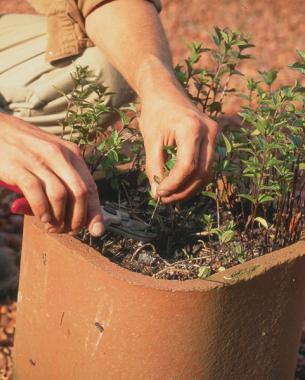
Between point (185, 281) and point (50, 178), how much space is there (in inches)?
14.8

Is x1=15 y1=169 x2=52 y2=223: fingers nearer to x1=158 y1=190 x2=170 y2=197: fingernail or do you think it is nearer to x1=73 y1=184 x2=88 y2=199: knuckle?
x1=73 y1=184 x2=88 y2=199: knuckle

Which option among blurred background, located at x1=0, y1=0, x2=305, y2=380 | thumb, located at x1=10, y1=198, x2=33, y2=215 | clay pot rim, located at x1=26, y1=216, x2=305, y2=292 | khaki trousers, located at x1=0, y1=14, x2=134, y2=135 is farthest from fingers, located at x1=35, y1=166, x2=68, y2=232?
blurred background, located at x1=0, y1=0, x2=305, y2=380

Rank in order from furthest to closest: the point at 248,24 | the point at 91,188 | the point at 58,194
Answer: the point at 248,24
the point at 91,188
the point at 58,194

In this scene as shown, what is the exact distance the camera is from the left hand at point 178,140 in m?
1.62

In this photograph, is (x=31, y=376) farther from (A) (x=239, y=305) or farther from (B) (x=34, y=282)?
(A) (x=239, y=305)

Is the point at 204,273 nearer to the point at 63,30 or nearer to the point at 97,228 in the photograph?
the point at 97,228

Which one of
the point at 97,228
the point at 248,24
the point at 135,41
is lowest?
the point at 248,24

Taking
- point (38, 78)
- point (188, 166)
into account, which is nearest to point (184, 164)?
point (188, 166)

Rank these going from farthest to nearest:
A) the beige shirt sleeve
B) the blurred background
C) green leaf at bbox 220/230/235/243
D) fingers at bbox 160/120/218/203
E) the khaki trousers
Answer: the blurred background
the khaki trousers
the beige shirt sleeve
green leaf at bbox 220/230/235/243
fingers at bbox 160/120/218/203

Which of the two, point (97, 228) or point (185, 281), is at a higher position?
point (97, 228)

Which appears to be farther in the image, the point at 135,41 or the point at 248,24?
the point at 248,24

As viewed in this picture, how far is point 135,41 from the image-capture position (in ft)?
6.82

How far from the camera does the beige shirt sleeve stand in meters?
2.45

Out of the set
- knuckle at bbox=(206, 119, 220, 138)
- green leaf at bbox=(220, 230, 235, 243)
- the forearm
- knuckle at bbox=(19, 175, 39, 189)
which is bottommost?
green leaf at bbox=(220, 230, 235, 243)
